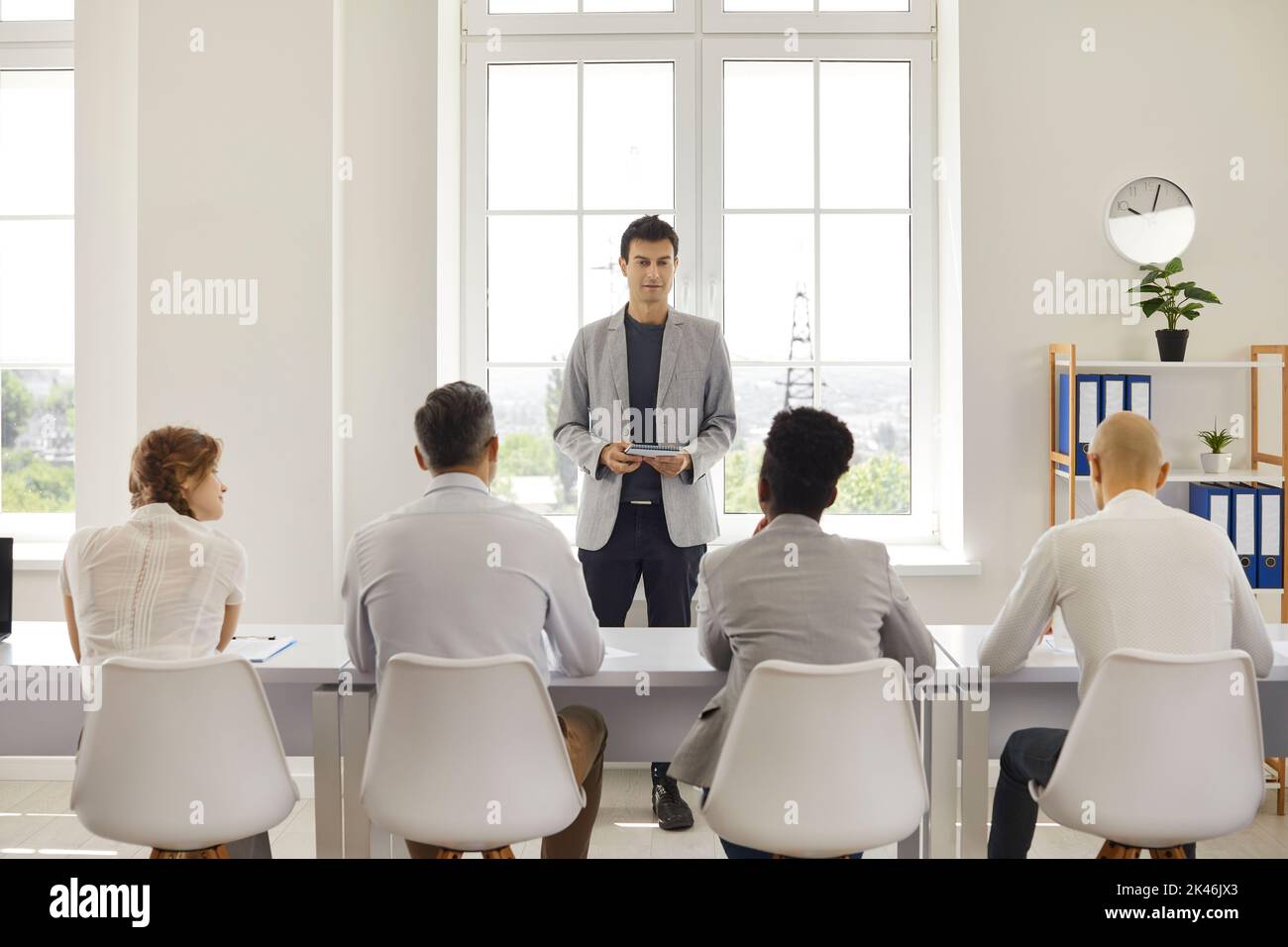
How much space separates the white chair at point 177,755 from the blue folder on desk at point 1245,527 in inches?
127

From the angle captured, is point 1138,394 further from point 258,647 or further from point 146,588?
point 146,588

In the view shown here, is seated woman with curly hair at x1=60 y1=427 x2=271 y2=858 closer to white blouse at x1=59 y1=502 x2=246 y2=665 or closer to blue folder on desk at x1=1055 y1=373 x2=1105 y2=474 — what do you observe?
white blouse at x1=59 y1=502 x2=246 y2=665

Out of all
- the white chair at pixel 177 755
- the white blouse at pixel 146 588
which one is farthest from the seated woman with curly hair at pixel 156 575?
the white chair at pixel 177 755

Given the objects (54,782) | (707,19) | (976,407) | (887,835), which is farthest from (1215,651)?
(54,782)

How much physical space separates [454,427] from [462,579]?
35 cm

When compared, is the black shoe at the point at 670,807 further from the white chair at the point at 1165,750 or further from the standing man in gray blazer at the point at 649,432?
the white chair at the point at 1165,750

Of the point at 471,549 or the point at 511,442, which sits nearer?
the point at 471,549

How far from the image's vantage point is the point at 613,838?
3492 mm

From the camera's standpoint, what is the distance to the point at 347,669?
242cm

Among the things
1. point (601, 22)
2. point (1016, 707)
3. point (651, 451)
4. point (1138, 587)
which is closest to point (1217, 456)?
point (1016, 707)

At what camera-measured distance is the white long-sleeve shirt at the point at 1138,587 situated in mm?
2217
